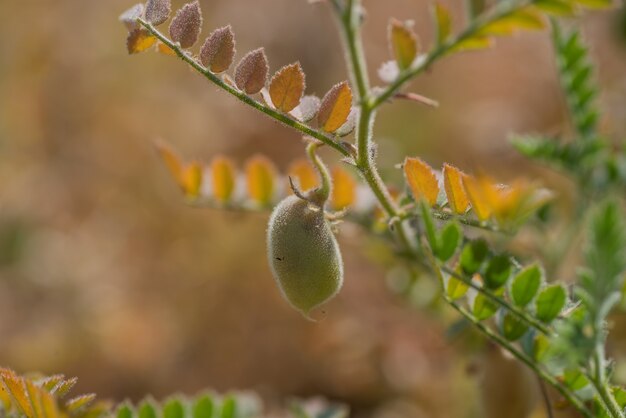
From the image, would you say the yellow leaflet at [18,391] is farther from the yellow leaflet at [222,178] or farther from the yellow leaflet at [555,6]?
the yellow leaflet at [222,178]

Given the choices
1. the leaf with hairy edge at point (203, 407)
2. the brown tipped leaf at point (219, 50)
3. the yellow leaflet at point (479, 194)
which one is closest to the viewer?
the yellow leaflet at point (479, 194)

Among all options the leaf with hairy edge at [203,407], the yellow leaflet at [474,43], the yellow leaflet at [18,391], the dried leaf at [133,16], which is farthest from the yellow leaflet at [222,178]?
the yellow leaflet at [474,43]

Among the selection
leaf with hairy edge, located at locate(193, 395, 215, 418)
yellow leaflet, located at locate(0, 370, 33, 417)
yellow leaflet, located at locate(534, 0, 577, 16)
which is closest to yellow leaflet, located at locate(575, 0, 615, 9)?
yellow leaflet, located at locate(534, 0, 577, 16)

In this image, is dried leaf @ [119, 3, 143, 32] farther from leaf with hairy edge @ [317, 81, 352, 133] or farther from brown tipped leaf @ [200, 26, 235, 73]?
leaf with hairy edge @ [317, 81, 352, 133]

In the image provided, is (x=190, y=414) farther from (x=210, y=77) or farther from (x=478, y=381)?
(x=478, y=381)

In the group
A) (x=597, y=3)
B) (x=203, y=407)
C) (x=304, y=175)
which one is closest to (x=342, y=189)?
(x=304, y=175)

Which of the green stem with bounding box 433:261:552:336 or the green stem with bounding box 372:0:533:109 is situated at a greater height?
the green stem with bounding box 372:0:533:109

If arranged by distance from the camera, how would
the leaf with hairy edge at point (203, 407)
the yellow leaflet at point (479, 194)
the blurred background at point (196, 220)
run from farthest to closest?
the blurred background at point (196, 220), the leaf with hairy edge at point (203, 407), the yellow leaflet at point (479, 194)
